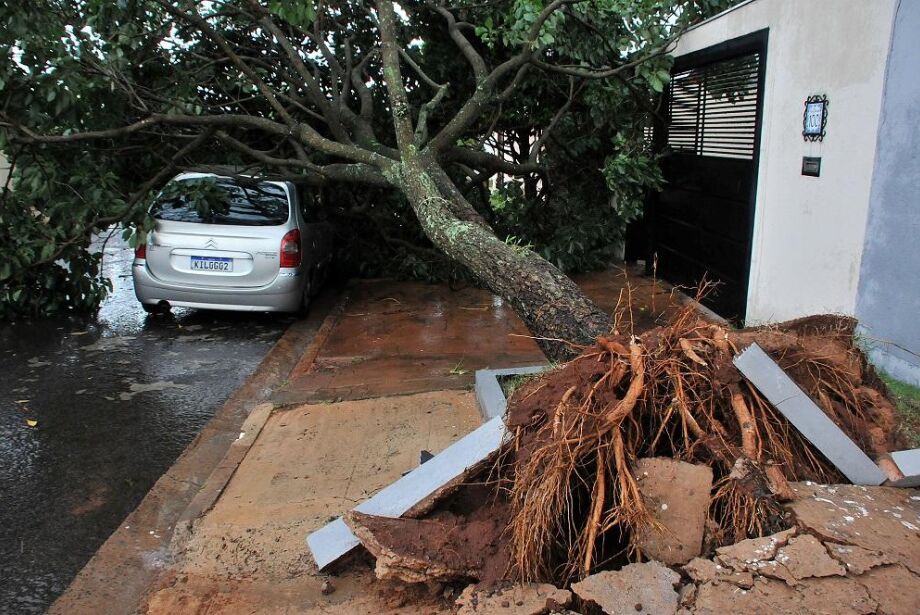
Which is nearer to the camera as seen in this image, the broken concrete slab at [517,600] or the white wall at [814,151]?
the broken concrete slab at [517,600]

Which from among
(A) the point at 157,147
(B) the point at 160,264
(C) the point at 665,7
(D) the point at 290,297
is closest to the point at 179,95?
(A) the point at 157,147

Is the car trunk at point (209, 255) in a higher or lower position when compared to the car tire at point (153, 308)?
higher

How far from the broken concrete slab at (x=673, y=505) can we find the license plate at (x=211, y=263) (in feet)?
20.9

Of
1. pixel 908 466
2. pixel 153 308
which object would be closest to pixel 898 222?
pixel 908 466

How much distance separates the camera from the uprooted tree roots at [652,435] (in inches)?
114

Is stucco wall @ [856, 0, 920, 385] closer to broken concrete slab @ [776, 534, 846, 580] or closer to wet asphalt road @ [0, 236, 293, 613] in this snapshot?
broken concrete slab @ [776, 534, 846, 580]

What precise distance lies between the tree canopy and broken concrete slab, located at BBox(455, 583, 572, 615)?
1.64m

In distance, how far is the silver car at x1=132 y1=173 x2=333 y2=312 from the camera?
832 centimetres

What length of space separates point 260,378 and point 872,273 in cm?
516

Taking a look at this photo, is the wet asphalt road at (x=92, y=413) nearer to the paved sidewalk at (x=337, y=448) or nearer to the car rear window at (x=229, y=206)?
the paved sidewalk at (x=337, y=448)

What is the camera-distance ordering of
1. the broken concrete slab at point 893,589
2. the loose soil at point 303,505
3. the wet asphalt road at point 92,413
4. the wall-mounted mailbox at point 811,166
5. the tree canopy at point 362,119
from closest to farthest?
the broken concrete slab at point 893,589 < the loose soil at point 303,505 < the wet asphalt road at point 92,413 < the wall-mounted mailbox at point 811,166 < the tree canopy at point 362,119

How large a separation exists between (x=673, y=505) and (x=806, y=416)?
28.3 inches

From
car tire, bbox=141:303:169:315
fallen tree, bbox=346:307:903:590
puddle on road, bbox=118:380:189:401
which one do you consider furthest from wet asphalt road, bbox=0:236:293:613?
fallen tree, bbox=346:307:903:590

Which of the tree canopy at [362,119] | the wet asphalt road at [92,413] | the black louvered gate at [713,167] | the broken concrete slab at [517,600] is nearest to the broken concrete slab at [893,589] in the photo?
the broken concrete slab at [517,600]
